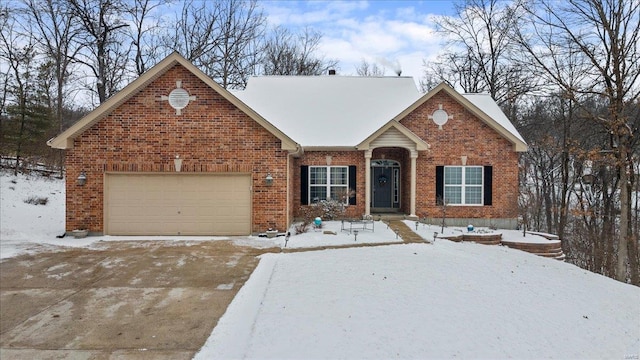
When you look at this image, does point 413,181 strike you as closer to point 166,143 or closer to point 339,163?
point 339,163

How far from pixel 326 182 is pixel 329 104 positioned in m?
4.23

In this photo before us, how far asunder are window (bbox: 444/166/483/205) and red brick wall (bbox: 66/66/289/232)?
6907 mm

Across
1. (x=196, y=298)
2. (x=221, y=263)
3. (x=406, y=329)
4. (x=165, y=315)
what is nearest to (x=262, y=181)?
(x=221, y=263)

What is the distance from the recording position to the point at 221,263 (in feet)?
28.0

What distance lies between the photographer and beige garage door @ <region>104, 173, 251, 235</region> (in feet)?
37.8

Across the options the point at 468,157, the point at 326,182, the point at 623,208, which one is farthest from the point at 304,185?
the point at 623,208

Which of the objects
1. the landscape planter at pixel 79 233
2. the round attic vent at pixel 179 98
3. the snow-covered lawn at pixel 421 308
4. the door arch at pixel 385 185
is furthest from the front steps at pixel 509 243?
the landscape planter at pixel 79 233

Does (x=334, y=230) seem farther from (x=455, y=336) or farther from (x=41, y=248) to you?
(x=41, y=248)

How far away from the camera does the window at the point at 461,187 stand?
1439 centimetres

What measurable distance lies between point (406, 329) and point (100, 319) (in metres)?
4.46

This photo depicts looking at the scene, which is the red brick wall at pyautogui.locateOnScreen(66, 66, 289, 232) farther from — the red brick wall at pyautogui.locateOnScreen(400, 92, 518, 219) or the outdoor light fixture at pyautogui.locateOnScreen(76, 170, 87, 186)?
the red brick wall at pyautogui.locateOnScreen(400, 92, 518, 219)

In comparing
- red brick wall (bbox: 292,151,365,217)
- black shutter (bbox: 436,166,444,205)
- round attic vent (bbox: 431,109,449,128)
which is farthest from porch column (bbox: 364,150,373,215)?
round attic vent (bbox: 431,109,449,128)

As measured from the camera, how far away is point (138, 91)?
11445mm

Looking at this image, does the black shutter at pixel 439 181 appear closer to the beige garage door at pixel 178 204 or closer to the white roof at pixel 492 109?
the white roof at pixel 492 109
